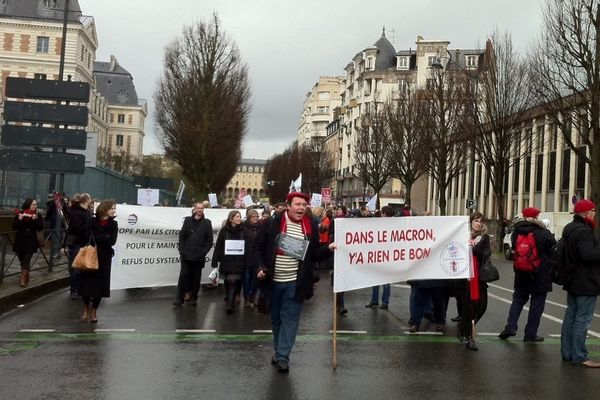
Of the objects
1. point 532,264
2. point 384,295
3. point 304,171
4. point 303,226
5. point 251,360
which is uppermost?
point 304,171

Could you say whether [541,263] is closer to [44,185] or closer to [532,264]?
[532,264]

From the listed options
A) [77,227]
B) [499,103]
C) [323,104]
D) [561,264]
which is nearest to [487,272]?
[561,264]

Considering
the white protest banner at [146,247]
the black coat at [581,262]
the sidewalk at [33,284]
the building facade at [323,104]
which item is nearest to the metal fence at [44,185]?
the sidewalk at [33,284]

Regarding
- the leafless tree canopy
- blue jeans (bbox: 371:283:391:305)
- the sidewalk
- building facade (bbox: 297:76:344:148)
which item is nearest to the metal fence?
the sidewalk

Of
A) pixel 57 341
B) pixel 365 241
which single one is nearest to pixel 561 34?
pixel 365 241

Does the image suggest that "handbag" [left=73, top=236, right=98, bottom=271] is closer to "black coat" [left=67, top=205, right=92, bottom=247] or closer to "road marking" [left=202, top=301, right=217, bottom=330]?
"road marking" [left=202, top=301, right=217, bottom=330]

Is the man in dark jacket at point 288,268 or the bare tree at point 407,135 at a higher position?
the bare tree at point 407,135

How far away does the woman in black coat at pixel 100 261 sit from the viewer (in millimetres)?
9797

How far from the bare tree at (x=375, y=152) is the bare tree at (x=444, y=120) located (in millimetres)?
5038

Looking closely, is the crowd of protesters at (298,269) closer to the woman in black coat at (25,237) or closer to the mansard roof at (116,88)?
the woman in black coat at (25,237)

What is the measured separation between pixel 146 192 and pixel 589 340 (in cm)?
1747

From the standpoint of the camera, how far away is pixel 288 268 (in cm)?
723

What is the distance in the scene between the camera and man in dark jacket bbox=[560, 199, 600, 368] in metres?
7.66

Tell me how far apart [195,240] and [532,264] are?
5.82 meters
